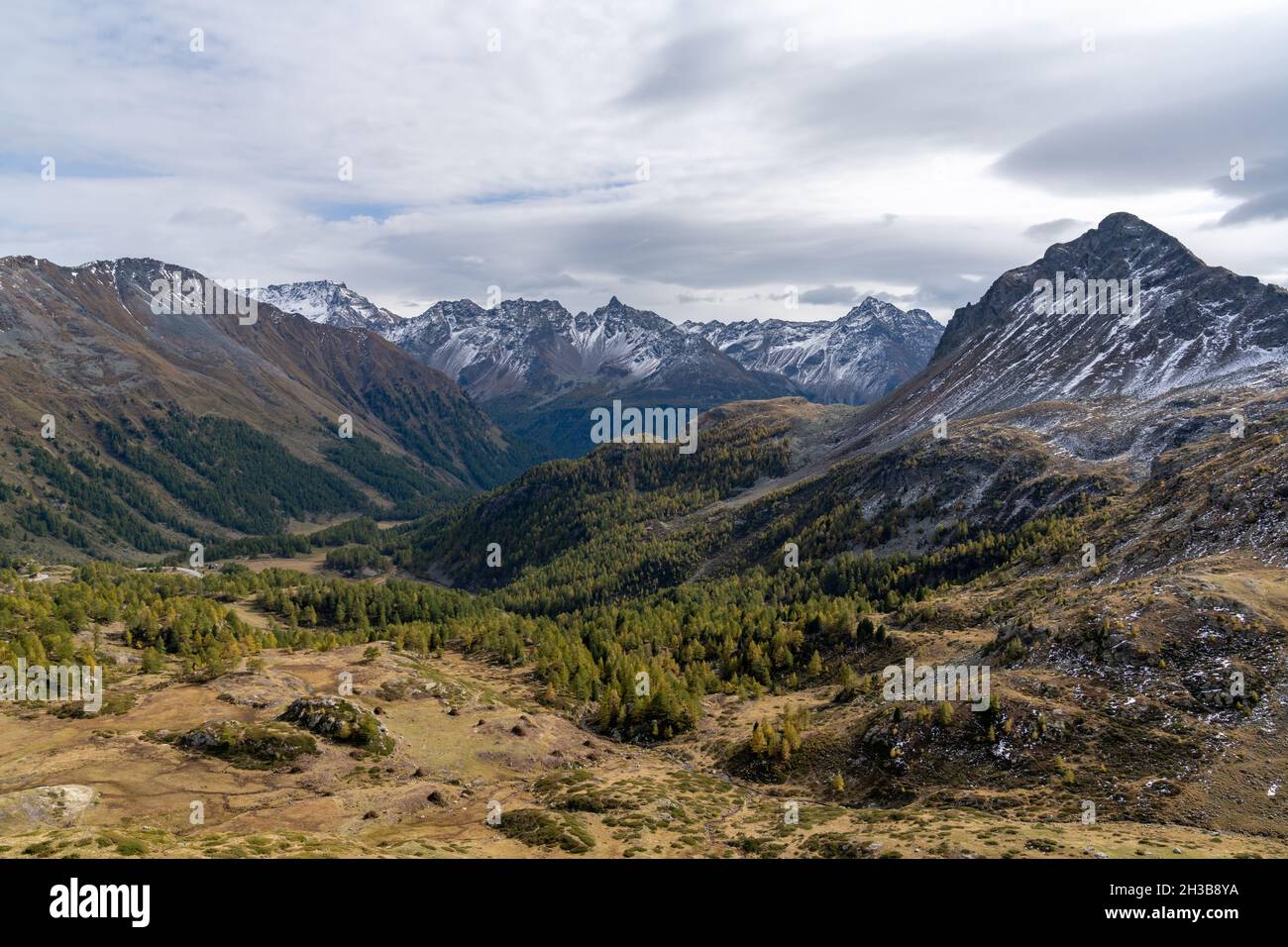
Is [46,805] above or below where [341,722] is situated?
above

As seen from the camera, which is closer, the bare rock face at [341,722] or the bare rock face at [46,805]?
the bare rock face at [46,805]

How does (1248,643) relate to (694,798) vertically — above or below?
above

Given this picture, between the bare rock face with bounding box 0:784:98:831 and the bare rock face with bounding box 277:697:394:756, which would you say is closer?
the bare rock face with bounding box 0:784:98:831

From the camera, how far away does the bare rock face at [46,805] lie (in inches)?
2004

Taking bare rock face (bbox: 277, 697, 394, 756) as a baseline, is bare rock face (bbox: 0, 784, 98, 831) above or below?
above

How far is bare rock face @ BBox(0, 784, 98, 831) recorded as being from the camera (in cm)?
5091

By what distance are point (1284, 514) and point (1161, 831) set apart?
63119 mm

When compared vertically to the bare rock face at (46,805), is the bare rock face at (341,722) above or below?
below

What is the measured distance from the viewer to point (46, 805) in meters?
53.3

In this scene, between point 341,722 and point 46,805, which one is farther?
point 341,722
